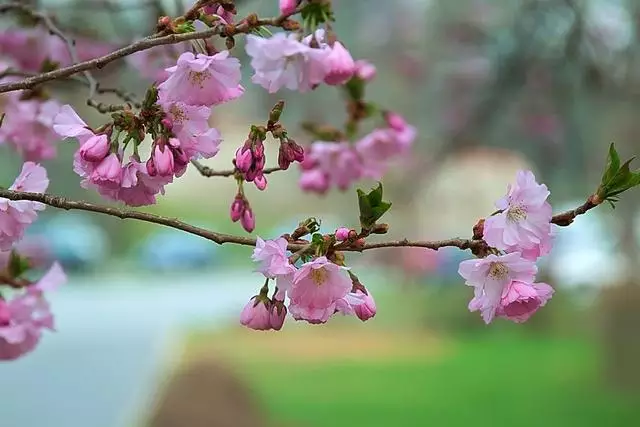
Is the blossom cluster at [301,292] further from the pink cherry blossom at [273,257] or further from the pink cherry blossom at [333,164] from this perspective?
the pink cherry blossom at [333,164]

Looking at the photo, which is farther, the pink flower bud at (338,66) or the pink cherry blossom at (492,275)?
the pink flower bud at (338,66)

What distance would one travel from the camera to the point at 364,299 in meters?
0.46

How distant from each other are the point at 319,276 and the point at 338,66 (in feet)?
0.57

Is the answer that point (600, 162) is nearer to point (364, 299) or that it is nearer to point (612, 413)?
point (612, 413)

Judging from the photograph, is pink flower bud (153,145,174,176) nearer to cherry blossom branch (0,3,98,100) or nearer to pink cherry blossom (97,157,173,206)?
pink cherry blossom (97,157,173,206)

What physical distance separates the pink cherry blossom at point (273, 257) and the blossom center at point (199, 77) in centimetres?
9

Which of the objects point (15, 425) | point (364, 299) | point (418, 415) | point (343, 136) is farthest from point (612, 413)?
point (364, 299)

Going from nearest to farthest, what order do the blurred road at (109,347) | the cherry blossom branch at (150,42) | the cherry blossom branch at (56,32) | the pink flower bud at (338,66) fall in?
the cherry blossom branch at (150,42), the pink flower bud at (338,66), the cherry blossom branch at (56,32), the blurred road at (109,347)

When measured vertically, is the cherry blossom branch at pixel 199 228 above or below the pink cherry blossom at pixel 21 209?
below

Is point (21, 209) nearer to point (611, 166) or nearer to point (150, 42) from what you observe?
point (150, 42)

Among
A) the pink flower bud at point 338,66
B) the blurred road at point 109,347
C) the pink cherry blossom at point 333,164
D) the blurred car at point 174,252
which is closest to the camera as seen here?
the pink flower bud at point 338,66

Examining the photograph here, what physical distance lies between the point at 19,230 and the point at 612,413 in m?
2.36

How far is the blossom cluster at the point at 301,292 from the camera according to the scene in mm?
424

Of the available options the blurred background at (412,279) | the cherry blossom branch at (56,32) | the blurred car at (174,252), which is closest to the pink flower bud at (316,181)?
the cherry blossom branch at (56,32)
